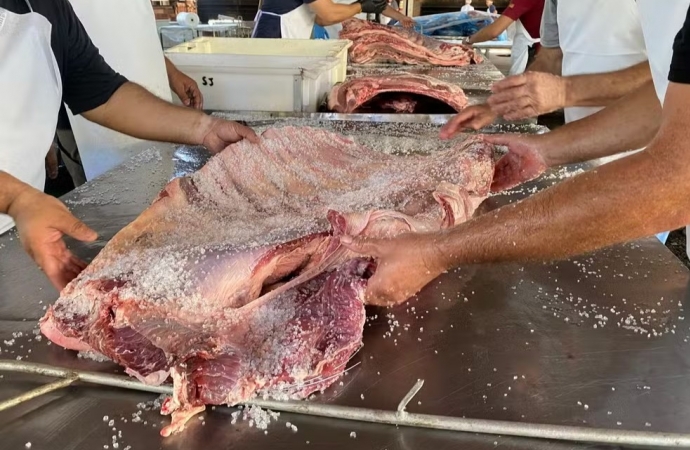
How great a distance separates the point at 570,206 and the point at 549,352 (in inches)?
14.8

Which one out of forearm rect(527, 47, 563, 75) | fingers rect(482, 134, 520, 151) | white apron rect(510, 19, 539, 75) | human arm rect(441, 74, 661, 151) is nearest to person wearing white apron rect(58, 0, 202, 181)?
fingers rect(482, 134, 520, 151)

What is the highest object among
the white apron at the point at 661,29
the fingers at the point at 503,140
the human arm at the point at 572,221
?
the white apron at the point at 661,29

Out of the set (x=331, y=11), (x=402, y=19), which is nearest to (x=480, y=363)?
(x=331, y=11)

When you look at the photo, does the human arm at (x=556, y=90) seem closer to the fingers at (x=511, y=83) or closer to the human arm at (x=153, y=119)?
the fingers at (x=511, y=83)

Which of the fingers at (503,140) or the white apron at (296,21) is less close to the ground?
the fingers at (503,140)

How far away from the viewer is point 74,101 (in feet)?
9.14

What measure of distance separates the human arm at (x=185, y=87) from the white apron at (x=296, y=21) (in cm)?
232

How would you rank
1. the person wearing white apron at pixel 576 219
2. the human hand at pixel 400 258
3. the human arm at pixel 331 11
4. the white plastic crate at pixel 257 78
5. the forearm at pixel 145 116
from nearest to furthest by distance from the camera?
the person wearing white apron at pixel 576 219 < the human hand at pixel 400 258 < the forearm at pixel 145 116 < the white plastic crate at pixel 257 78 < the human arm at pixel 331 11

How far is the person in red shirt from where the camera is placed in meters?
6.65

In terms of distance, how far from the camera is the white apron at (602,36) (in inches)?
129

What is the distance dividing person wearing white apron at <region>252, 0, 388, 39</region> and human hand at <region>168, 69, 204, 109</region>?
7.66 ft

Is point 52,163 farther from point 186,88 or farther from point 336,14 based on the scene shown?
point 336,14

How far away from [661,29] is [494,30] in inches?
201

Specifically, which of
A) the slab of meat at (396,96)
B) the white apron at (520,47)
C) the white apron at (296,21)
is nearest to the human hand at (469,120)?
the slab of meat at (396,96)
